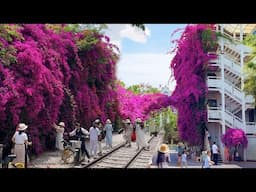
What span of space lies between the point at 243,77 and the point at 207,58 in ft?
2.45

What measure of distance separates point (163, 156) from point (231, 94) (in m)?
1.75

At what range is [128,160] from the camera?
5.81 meters

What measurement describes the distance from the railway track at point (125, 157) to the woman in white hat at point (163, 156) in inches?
5.0

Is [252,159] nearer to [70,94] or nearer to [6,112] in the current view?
[70,94]

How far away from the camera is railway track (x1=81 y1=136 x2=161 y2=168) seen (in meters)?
5.63

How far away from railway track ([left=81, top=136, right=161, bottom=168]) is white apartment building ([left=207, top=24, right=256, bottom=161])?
1.11m

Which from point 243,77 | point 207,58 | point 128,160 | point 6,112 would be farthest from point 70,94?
point 243,77

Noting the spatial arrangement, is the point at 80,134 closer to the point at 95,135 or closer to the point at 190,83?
the point at 95,135

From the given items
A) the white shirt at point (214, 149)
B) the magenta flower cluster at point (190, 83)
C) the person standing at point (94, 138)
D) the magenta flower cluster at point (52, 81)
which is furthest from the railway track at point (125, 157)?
the white shirt at point (214, 149)

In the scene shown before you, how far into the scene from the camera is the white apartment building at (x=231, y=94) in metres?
6.30

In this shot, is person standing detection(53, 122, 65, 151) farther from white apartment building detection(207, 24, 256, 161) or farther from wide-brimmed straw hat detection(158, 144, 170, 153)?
white apartment building detection(207, 24, 256, 161)

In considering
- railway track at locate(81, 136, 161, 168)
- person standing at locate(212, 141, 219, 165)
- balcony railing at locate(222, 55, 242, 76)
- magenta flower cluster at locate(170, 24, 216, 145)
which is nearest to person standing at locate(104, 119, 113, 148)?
railway track at locate(81, 136, 161, 168)

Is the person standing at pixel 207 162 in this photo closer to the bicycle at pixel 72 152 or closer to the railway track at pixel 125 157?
the railway track at pixel 125 157

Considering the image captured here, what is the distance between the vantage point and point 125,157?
19.8ft
